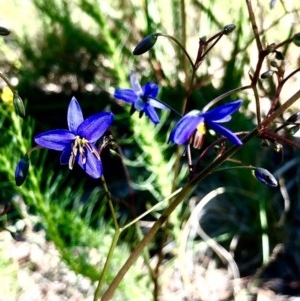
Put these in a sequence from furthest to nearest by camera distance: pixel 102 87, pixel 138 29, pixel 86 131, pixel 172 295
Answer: pixel 138 29
pixel 102 87
pixel 172 295
pixel 86 131

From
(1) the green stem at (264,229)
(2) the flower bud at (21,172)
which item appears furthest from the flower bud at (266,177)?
(1) the green stem at (264,229)

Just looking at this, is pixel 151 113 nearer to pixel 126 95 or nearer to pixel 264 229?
pixel 126 95

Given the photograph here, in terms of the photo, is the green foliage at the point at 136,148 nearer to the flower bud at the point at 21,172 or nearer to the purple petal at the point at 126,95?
the purple petal at the point at 126,95

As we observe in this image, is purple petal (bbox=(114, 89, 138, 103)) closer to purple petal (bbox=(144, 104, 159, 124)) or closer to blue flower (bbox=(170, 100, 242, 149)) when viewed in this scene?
purple petal (bbox=(144, 104, 159, 124))

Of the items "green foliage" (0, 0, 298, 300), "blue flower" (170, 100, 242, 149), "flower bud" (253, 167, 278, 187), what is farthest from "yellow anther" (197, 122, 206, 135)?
"green foliage" (0, 0, 298, 300)

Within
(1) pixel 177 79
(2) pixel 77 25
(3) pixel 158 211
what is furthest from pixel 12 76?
(3) pixel 158 211

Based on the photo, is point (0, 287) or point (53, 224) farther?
point (0, 287)

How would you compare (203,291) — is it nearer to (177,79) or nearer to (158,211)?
(158,211)

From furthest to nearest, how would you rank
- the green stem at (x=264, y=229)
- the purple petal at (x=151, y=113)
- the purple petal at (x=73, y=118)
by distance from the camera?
the green stem at (x=264, y=229)
the purple petal at (x=151, y=113)
the purple petal at (x=73, y=118)
